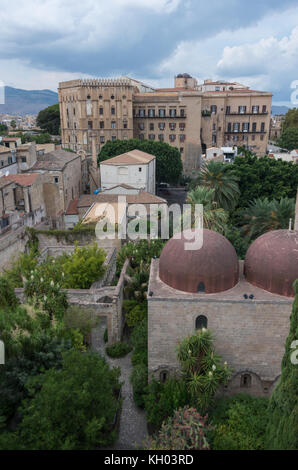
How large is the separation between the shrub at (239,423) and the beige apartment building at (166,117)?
185 feet

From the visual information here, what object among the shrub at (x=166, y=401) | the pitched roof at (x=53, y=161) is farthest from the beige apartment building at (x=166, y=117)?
the shrub at (x=166, y=401)

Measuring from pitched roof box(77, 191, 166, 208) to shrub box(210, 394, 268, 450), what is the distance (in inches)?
1010

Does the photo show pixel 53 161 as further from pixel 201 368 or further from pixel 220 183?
pixel 201 368

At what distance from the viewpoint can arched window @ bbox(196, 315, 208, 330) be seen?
14164 millimetres

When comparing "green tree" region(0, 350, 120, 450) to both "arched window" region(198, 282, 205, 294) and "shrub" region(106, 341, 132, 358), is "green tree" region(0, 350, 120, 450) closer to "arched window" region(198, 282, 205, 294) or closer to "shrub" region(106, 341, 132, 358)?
"arched window" region(198, 282, 205, 294)

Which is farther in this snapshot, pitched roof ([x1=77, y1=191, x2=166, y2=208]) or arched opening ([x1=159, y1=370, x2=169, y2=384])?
pitched roof ([x1=77, y1=191, x2=166, y2=208])

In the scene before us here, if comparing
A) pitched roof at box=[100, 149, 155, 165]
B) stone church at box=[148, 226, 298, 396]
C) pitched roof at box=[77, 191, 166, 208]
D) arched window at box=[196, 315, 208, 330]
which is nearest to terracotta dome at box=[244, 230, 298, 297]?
stone church at box=[148, 226, 298, 396]

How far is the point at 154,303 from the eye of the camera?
45.8 feet

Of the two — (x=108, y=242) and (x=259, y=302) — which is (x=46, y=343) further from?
(x=108, y=242)

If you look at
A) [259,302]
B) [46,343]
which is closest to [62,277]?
[46,343]

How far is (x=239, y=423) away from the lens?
40.7ft

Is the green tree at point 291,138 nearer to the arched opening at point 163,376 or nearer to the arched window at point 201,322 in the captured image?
the arched window at point 201,322

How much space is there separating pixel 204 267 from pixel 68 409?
6965mm

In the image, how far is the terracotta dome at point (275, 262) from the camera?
44.6ft
